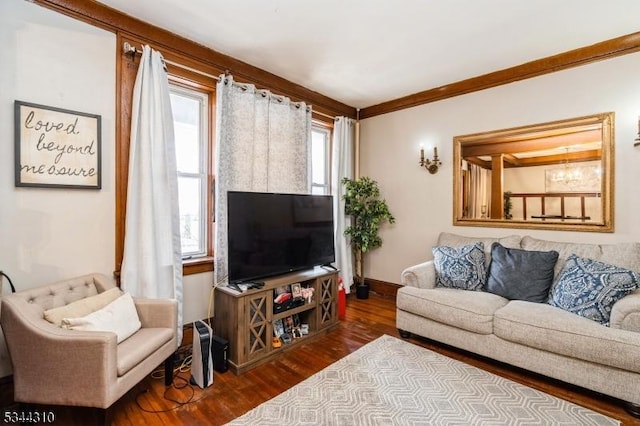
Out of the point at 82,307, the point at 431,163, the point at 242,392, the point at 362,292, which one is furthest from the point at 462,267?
the point at 82,307

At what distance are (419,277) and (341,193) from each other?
1724mm

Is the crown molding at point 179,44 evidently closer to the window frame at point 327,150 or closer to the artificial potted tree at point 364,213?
the window frame at point 327,150

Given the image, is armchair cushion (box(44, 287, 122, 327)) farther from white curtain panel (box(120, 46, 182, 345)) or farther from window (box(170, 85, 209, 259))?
window (box(170, 85, 209, 259))

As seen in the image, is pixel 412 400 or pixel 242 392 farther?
pixel 242 392

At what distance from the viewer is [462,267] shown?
3143mm

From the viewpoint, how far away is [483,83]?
11.7ft

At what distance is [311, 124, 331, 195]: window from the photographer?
4.35 m

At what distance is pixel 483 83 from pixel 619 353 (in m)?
2.84

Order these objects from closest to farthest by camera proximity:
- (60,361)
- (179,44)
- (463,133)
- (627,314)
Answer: (60,361)
(627,314)
(179,44)
(463,133)

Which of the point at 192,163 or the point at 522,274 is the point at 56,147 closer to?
the point at 192,163

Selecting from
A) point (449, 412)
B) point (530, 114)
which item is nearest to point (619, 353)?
point (449, 412)

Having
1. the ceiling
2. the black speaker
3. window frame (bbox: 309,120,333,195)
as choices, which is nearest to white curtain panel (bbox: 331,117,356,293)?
window frame (bbox: 309,120,333,195)

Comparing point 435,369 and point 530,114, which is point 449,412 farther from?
point 530,114

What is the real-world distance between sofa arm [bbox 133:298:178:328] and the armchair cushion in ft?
0.54
